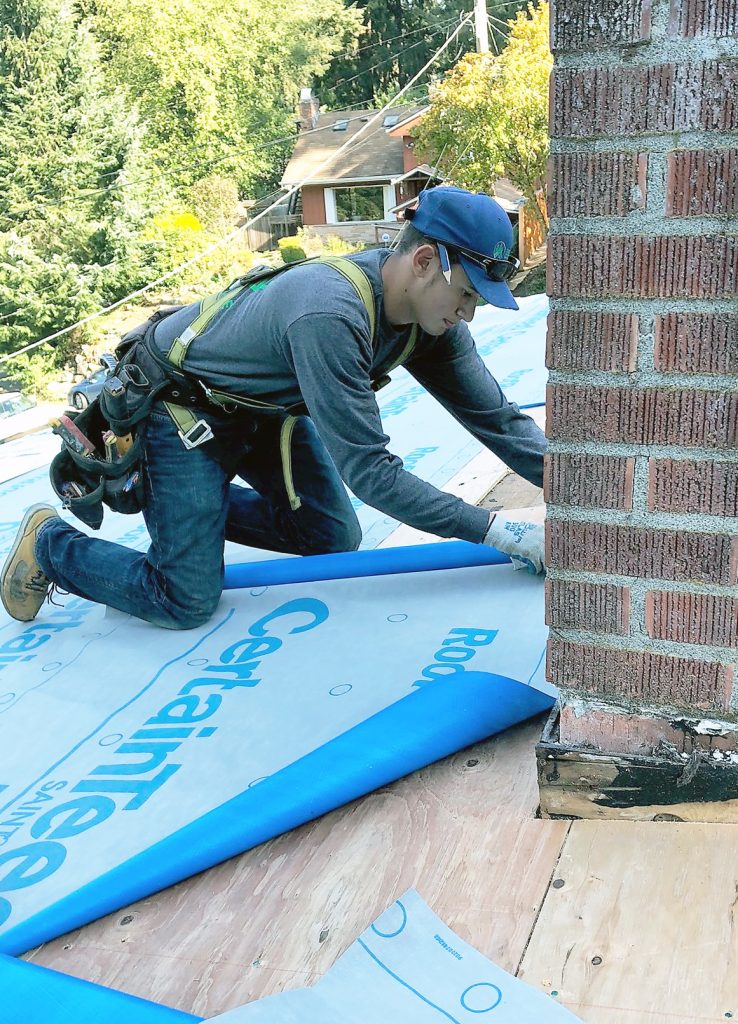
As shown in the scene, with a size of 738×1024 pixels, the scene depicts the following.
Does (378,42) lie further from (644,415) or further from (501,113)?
(644,415)

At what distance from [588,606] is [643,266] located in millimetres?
497

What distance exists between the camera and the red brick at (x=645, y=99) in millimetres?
1137

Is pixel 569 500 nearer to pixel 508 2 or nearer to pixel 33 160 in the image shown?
pixel 33 160

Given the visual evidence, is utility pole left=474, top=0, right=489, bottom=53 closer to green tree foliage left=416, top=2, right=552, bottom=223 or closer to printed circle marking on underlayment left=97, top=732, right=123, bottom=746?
green tree foliage left=416, top=2, right=552, bottom=223

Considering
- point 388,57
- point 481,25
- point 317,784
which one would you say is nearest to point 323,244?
point 481,25

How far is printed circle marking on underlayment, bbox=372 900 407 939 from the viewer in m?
1.37

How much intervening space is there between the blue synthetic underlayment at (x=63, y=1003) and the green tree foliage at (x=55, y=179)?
22.2 m

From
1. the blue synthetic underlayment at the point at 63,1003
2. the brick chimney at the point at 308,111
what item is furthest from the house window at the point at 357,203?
the blue synthetic underlayment at the point at 63,1003

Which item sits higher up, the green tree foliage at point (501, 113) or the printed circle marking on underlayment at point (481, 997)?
the green tree foliage at point (501, 113)

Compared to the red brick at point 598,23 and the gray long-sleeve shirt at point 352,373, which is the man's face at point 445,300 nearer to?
the gray long-sleeve shirt at point 352,373

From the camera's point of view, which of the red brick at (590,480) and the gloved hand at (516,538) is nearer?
the red brick at (590,480)

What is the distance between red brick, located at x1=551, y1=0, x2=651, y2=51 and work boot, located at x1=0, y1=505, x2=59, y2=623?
2.18 m

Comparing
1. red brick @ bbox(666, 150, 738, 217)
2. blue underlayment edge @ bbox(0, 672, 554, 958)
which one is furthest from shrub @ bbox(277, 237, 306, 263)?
red brick @ bbox(666, 150, 738, 217)

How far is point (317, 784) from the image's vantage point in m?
1.64
